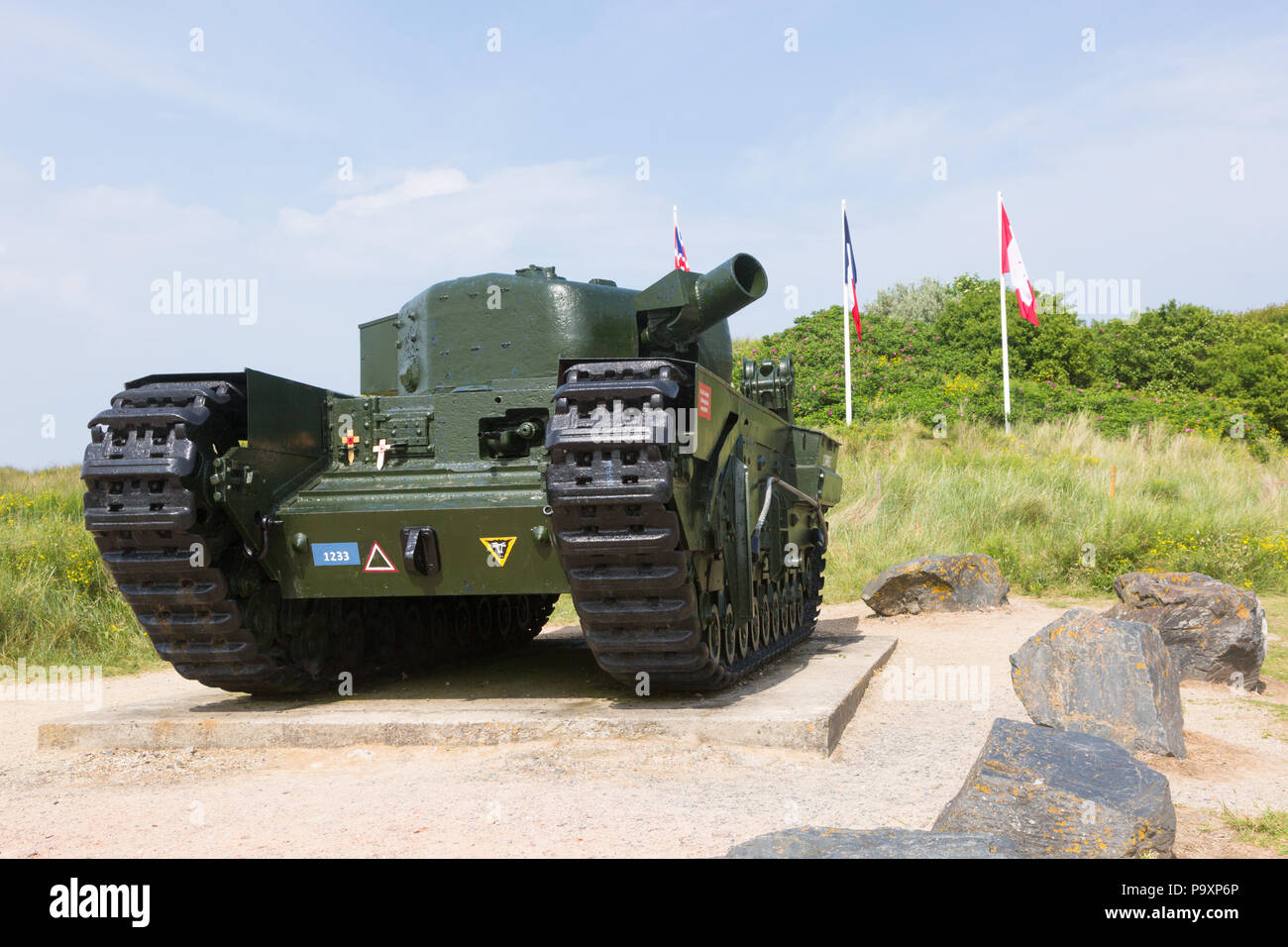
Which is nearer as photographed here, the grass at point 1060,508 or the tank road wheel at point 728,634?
the tank road wheel at point 728,634

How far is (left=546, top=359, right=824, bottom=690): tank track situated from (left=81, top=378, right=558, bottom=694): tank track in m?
2.04

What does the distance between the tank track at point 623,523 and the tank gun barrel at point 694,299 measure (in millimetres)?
1576

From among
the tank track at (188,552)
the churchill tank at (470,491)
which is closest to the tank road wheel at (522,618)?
the churchill tank at (470,491)

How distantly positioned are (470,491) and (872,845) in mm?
3680

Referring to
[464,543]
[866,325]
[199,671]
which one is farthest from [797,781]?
[866,325]

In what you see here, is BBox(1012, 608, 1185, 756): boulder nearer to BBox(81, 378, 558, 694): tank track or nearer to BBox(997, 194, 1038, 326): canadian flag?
BBox(81, 378, 558, 694): tank track

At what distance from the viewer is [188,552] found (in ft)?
20.5

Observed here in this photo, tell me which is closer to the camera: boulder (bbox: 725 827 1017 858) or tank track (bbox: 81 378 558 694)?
boulder (bbox: 725 827 1017 858)

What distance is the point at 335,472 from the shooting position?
7094 mm

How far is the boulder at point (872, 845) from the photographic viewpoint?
3119mm

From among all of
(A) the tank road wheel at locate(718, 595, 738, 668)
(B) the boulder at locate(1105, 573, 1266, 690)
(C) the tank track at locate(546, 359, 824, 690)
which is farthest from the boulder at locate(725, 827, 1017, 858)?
(B) the boulder at locate(1105, 573, 1266, 690)

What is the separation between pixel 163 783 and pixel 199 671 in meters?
1.20

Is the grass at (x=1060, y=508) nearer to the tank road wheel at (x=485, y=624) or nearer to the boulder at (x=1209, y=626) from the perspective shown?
the boulder at (x=1209, y=626)

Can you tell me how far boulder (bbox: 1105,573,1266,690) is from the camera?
7840mm
